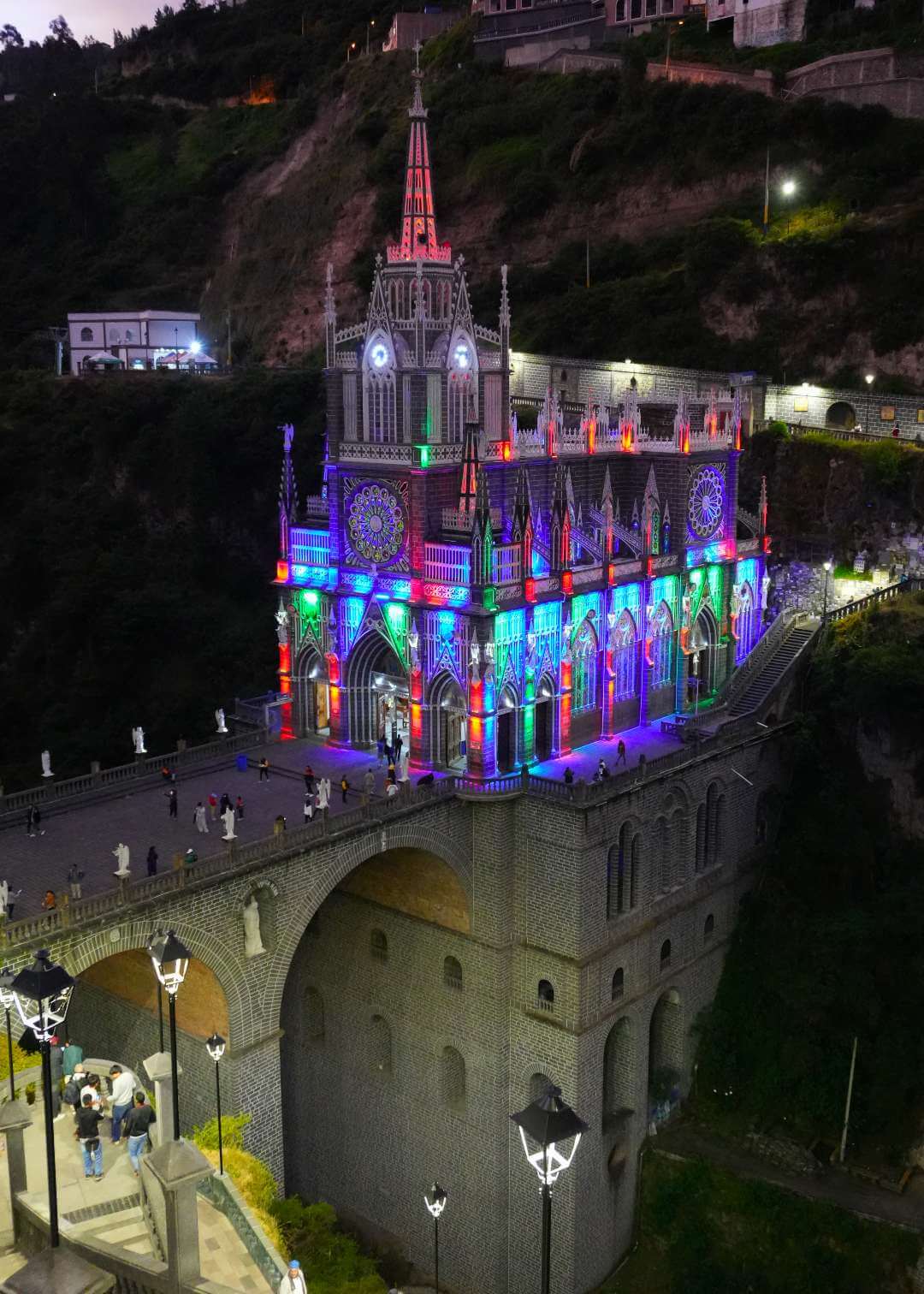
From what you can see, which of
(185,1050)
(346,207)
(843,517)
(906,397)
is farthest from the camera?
(346,207)

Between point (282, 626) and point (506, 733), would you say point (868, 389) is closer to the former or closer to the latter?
point (506, 733)

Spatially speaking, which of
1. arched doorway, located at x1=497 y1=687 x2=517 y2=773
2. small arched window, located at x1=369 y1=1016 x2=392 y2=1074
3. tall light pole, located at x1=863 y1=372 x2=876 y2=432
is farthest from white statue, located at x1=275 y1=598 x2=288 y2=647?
tall light pole, located at x1=863 y1=372 x2=876 y2=432

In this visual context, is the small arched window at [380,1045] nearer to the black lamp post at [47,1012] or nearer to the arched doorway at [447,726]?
the arched doorway at [447,726]

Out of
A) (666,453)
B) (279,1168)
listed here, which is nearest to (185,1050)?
(279,1168)

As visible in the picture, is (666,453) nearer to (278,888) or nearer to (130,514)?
(278,888)

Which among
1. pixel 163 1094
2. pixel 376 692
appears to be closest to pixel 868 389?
pixel 376 692

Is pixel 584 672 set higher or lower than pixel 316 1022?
higher
